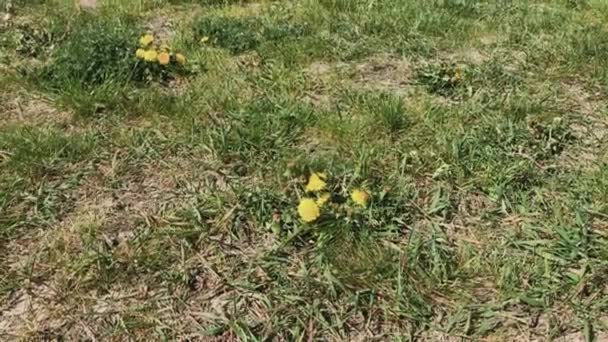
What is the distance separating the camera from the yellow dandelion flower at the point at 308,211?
281cm

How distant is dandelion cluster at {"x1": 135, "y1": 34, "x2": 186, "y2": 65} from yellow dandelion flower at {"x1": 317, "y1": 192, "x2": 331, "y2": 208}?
5.40 ft

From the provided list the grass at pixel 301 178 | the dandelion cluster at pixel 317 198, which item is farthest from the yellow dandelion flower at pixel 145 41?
the dandelion cluster at pixel 317 198

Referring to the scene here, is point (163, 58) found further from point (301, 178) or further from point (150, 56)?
point (301, 178)

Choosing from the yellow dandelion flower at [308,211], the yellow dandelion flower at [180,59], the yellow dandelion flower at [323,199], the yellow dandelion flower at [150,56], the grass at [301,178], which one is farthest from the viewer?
the yellow dandelion flower at [180,59]

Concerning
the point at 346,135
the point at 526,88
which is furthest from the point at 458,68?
the point at 346,135

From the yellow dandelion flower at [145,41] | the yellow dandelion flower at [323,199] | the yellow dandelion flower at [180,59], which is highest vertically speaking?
the yellow dandelion flower at [323,199]

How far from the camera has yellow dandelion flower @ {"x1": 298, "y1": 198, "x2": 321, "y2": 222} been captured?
2.81 meters

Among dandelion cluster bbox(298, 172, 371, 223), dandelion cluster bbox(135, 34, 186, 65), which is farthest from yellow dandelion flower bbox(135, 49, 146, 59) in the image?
dandelion cluster bbox(298, 172, 371, 223)

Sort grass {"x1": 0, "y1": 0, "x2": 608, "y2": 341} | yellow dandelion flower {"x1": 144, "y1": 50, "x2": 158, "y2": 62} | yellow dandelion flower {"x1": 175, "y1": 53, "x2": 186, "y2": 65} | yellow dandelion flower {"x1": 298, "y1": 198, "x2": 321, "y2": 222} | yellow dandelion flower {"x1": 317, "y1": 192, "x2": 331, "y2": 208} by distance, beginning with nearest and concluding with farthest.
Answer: grass {"x1": 0, "y1": 0, "x2": 608, "y2": 341}, yellow dandelion flower {"x1": 298, "y1": 198, "x2": 321, "y2": 222}, yellow dandelion flower {"x1": 317, "y1": 192, "x2": 331, "y2": 208}, yellow dandelion flower {"x1": 144, "y1": 50, "x2": 158, "y2": 62}, yellow dandelion flower {"x1": 175, "y1": 53, "x2": 186, "y2": 65}

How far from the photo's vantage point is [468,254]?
2.81 meters

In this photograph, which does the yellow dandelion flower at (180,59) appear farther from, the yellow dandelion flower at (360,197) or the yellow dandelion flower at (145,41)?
the yellow dandelion flower at (360,197)

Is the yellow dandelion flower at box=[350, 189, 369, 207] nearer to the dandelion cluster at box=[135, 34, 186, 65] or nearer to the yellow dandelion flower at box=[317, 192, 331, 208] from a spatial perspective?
the yellow dandelion flower at box=[317, 192, 331, 208]

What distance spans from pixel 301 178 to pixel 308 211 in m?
0.34

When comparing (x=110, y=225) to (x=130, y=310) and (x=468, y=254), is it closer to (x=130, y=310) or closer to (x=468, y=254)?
(x=130, y=310)
